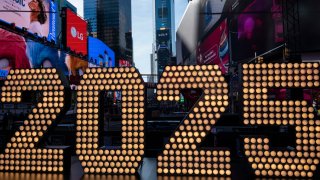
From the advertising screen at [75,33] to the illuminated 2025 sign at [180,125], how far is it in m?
41.0

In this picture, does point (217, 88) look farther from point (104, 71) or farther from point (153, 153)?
point (153, 153)

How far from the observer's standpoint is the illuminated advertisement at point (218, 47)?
133 feet

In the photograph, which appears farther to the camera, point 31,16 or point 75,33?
point 75,33

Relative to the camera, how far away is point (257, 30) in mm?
29078

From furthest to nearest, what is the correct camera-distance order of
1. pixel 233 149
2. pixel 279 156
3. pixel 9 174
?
pixel 233 149 < pixel 9 174 < pixel 279 156

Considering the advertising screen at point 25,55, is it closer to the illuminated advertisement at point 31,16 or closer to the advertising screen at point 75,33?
the illuminated advertisement at point 31,16

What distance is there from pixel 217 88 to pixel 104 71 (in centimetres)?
323

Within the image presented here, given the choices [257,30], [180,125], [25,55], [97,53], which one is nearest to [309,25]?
[257,30]

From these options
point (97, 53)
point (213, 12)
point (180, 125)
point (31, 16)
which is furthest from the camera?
point (97, 53)

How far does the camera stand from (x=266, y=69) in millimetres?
7699

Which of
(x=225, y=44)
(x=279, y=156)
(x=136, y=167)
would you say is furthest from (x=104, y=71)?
(x=225, y=44)

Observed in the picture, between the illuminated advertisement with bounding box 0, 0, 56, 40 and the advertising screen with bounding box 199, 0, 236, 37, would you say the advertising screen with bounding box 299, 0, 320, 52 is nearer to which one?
the advertising screen with bounding box 199, 0, 236, 37

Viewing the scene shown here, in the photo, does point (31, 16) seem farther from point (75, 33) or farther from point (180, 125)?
point (180, 125)

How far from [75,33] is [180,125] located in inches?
1816
